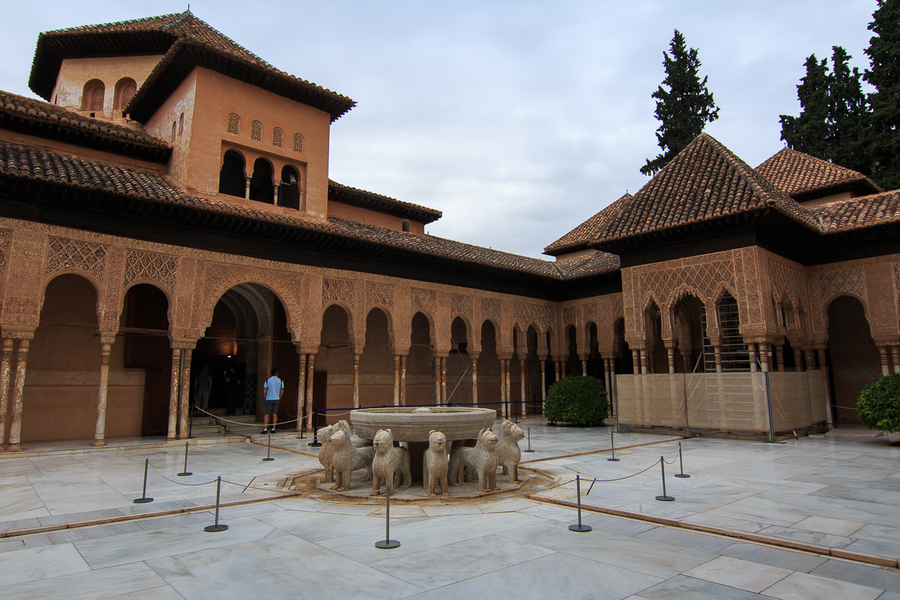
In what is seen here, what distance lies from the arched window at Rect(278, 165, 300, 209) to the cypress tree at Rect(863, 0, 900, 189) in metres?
21.4

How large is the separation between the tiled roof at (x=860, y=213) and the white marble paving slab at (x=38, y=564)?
16.6m

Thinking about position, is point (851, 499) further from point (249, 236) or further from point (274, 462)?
point (249, 236)

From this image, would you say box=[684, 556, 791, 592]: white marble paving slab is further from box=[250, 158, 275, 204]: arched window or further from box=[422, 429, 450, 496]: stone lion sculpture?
Answer: box=[250, 158, 275, 204]: arched window

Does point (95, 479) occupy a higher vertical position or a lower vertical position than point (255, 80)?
lower

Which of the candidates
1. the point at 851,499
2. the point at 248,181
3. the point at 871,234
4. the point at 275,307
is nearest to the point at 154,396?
the point at 275,307

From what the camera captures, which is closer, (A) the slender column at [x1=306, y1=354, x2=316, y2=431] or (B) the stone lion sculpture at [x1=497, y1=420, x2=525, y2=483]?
(B) the stone lion sculpture at [x1=497, y1=420, x2=525, y2=483]

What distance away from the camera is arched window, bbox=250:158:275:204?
1552cm

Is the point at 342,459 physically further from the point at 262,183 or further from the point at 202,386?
the point at 262,183

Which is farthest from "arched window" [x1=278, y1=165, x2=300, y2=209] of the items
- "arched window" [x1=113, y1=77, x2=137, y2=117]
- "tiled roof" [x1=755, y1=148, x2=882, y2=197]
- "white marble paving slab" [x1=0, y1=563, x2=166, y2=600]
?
"tiled roof" [x1=755, y1=148, x2=882, y2=197]

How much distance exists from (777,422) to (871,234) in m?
6.09

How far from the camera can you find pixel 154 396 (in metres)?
13.5

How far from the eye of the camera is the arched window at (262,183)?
15516 millimetres

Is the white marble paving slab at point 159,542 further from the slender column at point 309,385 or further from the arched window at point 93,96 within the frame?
the arched window at point 93,96

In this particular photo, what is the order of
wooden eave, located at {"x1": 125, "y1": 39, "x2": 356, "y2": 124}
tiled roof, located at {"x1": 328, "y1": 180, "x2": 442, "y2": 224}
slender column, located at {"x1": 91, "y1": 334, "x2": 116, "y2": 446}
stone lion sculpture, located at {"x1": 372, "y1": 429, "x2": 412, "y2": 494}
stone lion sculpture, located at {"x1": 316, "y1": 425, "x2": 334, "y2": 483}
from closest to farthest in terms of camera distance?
stone lion sculpture, located at {"x1": 372, "y1": 429, "x2": 412, "y2": 494}
stone lion sculpture, located at {"x1": 316, "y1": 425, "x2": 334, "y2": 483}
slender column, located at {"x1": 91, "y1": 334, "x2": 116, "y2": 446}
wooden eave, located at {"x1": 125, "y1": 39, "x2": 356, "y2": 124}
tiled roof, located at {"x1": 328, "y1": 180, "x2": 442, "y2": 224}
